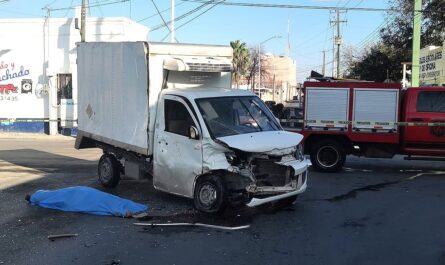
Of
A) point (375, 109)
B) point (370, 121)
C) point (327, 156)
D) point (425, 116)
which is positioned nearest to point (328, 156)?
point (327, 156)

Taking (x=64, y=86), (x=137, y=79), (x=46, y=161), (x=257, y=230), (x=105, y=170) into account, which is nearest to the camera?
(x=257, y=230)

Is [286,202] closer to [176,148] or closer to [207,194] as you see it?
[207,194]

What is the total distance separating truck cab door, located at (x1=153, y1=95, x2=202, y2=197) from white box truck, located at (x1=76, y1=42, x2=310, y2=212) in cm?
2

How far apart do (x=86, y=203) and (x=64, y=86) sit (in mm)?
20066

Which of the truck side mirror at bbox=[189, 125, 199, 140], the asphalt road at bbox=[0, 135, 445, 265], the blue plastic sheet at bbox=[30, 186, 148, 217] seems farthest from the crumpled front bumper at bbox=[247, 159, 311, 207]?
the blue plastic sheet at bbox=[30, 186, 148, 217]

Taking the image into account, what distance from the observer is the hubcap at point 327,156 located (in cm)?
1337

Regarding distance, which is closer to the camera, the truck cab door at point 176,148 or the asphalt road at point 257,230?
the asphalt road at point 257,230

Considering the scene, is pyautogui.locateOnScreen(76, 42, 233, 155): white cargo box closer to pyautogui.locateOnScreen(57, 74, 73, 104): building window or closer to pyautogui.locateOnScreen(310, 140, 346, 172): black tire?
pyautogui.locateOnScreen(310, 140, 346, 172): black tire

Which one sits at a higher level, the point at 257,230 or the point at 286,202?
the point at 286,202

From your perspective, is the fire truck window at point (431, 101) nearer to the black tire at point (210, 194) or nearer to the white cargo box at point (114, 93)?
the black tire at point (210, 194)

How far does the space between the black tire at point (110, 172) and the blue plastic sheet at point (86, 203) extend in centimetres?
179

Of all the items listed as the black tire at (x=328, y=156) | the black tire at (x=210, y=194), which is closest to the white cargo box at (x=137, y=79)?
the black tire at (x=210, y=194)

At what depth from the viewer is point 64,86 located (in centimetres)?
2766

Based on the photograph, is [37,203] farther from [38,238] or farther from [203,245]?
[203,245]
